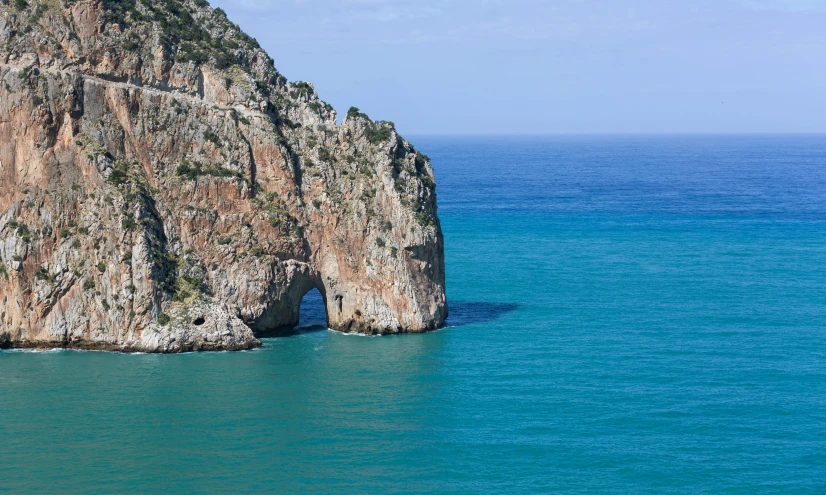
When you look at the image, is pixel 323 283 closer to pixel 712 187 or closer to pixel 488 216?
pixel 488 216

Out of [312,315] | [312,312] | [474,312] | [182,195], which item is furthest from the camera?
[312,312]

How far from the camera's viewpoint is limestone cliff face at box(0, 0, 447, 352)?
232 feet

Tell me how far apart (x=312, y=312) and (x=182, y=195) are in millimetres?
15933

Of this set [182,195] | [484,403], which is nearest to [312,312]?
[182,195]

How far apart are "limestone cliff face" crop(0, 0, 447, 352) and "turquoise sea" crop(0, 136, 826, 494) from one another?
312 cm

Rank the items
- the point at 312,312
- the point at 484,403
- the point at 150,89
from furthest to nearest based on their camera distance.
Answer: the point at 312,312
the point at 150,89
the point at 484,403

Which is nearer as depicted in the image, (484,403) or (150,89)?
(484,403)

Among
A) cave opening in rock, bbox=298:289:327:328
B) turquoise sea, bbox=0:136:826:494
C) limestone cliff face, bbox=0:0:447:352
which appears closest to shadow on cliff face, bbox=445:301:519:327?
turquoise sea, bbox=0:136:826:494

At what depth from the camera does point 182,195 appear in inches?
2918

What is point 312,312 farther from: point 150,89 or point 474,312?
point 150,89

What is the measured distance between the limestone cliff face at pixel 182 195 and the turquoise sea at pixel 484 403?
10.2 ft

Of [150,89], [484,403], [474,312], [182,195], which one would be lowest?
[484,403]

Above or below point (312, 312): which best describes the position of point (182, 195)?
above

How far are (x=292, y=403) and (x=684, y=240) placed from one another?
72615 millimetres
